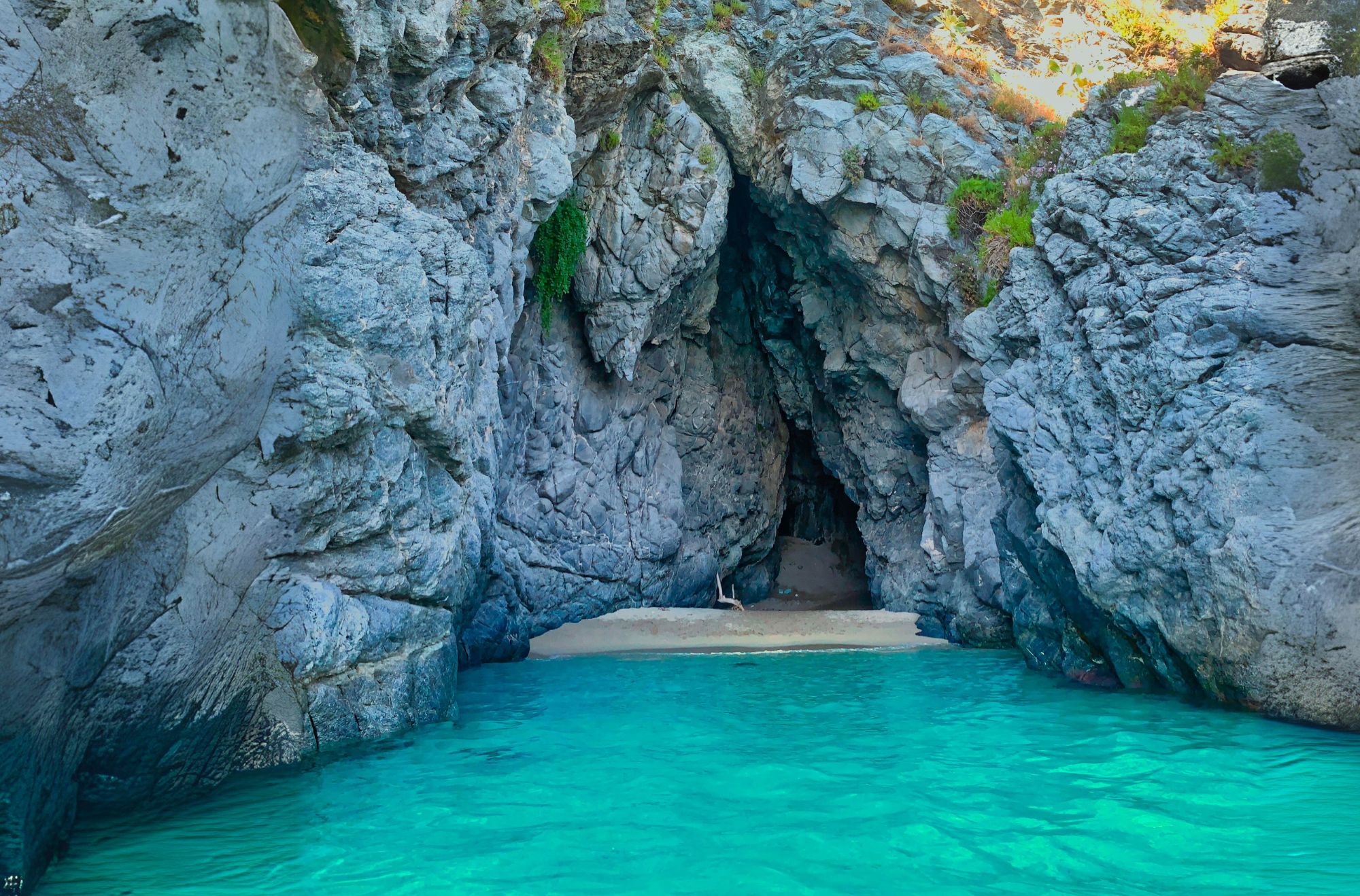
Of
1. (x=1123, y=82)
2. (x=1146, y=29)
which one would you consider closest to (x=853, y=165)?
(x=1123, y=82)

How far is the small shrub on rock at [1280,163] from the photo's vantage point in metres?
10.8

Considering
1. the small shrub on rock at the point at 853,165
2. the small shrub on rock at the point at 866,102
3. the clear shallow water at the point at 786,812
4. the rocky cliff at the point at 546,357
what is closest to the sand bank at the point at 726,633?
the rocky cliff at the point at 546,357

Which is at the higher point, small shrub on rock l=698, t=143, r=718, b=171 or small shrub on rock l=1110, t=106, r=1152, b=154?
small shrub on rock l=698, t=143, r=718, b=171

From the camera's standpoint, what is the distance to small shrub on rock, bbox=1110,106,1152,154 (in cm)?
1318

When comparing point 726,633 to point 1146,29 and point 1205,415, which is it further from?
point 1146,29

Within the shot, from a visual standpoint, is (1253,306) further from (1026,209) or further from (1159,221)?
(1026,209)

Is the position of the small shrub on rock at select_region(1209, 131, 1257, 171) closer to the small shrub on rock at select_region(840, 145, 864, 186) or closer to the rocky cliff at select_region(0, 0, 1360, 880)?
the rocky cliff at select_region(0, 0, 1360, 880)

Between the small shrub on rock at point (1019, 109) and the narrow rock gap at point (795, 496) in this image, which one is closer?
the small shrub on rock at point (1019, 109)

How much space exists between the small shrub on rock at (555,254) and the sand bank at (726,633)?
6388 millimetres

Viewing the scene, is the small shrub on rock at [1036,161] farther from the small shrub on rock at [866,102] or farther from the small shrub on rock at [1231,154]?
the small shrub on rock at [1231,154]

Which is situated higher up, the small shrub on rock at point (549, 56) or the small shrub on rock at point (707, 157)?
the small shrub on rock at point (707, 157)

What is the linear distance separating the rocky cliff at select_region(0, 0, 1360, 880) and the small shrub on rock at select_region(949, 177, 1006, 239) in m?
0.55

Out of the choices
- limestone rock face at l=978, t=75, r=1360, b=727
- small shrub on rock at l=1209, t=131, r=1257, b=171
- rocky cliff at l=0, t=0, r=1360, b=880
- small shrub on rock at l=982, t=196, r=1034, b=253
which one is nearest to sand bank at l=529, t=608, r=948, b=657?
rocky cliff at l=0, t=0, r=1360, b=880

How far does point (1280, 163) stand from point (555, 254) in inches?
491
